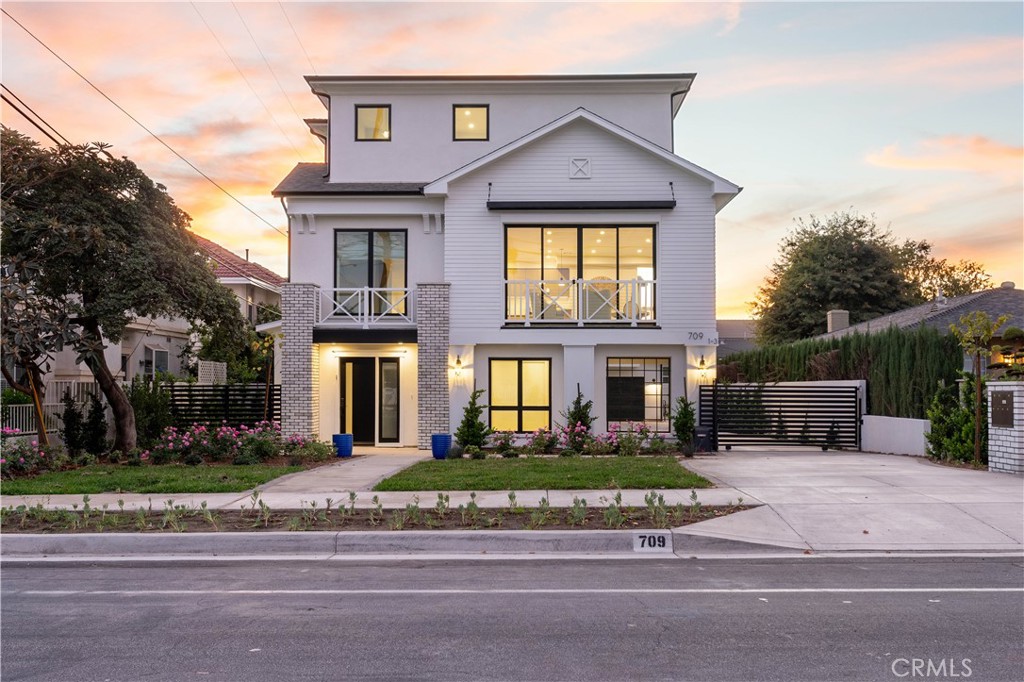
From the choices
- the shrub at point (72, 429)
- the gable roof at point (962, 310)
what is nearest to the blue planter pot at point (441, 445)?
the shrub at point (72, 429)

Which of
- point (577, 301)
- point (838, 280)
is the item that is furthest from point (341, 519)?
point (838, 280)

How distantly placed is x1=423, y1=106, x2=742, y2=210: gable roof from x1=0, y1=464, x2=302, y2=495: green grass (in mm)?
8551

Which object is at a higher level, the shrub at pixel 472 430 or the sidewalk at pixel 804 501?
the shrub at pixel 472 430

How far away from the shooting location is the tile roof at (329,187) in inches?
818

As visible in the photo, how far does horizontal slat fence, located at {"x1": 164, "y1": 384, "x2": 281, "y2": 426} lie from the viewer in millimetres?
20766

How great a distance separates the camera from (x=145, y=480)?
43.5ft

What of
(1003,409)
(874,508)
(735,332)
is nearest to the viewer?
(874,508)

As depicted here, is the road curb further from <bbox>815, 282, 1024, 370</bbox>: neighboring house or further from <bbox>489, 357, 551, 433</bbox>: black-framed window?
<bbox>815, 282, 1024, 370</bbox>: neighboring house

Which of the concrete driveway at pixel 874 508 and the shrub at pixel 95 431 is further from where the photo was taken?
the shrub at pixel 95 431

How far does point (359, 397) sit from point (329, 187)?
5.77 metres

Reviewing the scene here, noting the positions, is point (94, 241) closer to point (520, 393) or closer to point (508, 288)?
point (508, 288)

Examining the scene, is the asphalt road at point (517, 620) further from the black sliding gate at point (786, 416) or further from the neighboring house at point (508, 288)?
the neighboring house at point (508, 288)

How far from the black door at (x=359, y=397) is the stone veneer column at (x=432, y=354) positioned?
1.67 m

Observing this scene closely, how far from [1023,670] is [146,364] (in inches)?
1109
